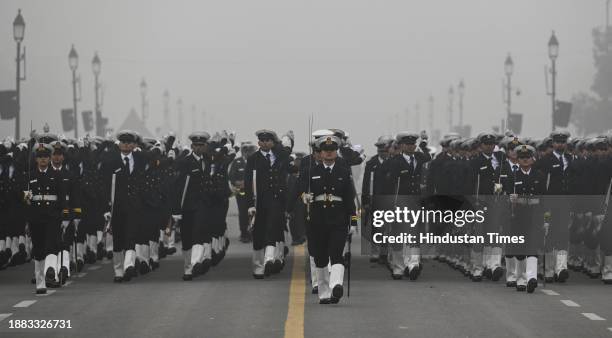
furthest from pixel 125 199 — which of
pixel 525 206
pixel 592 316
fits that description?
pixel 592 316

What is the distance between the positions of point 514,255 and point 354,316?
4.47 metres

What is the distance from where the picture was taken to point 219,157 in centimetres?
2466

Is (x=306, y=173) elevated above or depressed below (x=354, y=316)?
above

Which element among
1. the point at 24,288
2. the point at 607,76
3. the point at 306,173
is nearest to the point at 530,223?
the point at 306,173

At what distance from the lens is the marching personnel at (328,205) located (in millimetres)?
19359

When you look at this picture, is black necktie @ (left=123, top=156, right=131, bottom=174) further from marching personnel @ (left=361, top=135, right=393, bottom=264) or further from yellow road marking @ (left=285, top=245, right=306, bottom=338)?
marching personnel @ (left=361, top=135, right=393, bottom=264)

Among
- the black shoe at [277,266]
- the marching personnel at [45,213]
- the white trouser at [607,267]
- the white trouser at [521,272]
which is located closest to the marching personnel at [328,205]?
the white trouser at [521,272]

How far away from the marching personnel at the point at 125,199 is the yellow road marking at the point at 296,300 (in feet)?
7.66

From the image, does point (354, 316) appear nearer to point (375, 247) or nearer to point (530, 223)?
point (530, 223)

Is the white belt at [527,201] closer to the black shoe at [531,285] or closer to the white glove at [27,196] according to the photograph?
the black shoe at [531,285]

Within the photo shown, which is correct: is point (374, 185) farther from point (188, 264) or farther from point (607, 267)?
point (607, 267)

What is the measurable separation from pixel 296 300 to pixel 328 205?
1217 mm

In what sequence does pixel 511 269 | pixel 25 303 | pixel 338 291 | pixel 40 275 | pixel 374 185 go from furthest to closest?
pixel 374 185 < pixel 511 269 < pixel 40 275 < pixel 25 303 < pixel 338 291

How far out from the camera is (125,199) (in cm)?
2333
